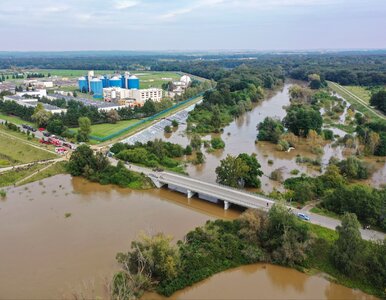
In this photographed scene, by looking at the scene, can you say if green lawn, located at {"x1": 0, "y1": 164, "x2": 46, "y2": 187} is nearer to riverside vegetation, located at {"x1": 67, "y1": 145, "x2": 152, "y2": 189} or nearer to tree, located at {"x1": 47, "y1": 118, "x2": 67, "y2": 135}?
riverside vegetation, located at {"x1": 67, "y1": 145, "x2": 152, "y2": 189}

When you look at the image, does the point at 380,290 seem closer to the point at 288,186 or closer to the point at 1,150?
the point at 288,186

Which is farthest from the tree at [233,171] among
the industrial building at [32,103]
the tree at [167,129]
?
the industrial building at [32,103]

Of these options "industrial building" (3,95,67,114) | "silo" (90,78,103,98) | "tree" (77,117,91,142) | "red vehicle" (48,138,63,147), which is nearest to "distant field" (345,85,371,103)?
"tree" (77,117,91,142)

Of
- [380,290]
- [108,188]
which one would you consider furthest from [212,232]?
[108,188]

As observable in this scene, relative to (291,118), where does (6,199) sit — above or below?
below

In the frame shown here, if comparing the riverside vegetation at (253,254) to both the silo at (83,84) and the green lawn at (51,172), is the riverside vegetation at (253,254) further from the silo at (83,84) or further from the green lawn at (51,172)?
the silo at (83,84)

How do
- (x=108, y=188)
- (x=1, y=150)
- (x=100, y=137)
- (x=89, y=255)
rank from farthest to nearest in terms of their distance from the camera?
(x=100, y=137)
(x=1, y=150)
(x=108, y=188)
(x=89, y=255)

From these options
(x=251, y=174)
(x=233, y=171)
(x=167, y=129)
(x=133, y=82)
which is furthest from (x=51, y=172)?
(x=133, y=82)
